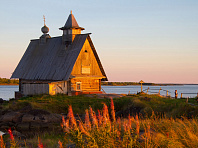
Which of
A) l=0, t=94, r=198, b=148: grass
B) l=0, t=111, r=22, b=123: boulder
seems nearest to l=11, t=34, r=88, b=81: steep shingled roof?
l=0, t=111, r=22, b=123: boulder

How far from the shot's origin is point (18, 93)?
130 feet

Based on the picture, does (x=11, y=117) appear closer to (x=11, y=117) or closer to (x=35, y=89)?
(x=11, y=117)

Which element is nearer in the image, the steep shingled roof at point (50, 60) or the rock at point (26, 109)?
the rock at point (26, 109)

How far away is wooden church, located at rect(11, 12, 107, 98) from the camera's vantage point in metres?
35.8

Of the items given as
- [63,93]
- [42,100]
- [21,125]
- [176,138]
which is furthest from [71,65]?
[176,138]

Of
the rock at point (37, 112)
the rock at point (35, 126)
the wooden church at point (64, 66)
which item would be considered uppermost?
the wooden church at point (64, 66)

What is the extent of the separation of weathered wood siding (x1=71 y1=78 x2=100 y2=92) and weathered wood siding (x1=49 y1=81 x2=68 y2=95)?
1.11 meters

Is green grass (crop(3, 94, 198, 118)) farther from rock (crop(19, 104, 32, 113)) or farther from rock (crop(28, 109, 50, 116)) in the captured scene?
rock (crop(28, 109, 50, 116))

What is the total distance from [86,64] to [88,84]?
2779 millimetres

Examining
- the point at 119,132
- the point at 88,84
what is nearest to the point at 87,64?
→ the point at 88,84

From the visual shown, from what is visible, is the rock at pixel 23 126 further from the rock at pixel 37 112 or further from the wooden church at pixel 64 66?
the wooden church at pixel 64 66

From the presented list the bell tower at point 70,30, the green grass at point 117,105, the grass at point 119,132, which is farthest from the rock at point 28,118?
the bell tower at point 70,30

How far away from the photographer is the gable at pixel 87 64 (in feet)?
122

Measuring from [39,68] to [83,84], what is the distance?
249 inches
